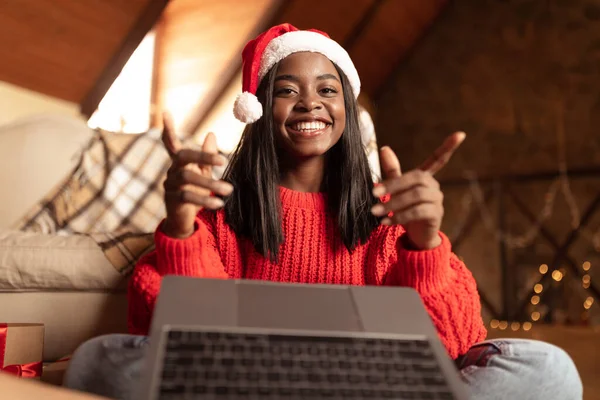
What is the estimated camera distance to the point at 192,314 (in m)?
0.57

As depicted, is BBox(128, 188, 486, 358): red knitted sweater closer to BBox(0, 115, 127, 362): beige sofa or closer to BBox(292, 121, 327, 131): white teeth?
BBox(292, 121, 327, 131): white teeth

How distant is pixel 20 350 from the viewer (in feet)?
3.20

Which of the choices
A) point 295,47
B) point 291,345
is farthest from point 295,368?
point 295,47

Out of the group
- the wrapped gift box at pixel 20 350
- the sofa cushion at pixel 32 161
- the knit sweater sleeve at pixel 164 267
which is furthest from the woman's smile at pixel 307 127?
the sofa cushion at pixel 32 161

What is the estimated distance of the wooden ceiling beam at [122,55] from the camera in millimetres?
2784

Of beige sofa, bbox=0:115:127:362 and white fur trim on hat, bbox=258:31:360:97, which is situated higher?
white fur trim on hat, bbox=258:31:360:97

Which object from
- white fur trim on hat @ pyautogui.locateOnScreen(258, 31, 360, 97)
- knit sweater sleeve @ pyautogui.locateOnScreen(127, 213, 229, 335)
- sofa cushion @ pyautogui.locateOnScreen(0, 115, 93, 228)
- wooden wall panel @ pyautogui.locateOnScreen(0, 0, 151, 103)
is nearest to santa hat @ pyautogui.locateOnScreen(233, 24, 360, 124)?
white fur trim on hat @ pyautogui.locateOnScreen(258, 31, 360, 97)

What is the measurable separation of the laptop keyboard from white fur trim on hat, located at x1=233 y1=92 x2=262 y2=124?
0.60m

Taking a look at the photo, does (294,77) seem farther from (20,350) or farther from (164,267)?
(20,350)

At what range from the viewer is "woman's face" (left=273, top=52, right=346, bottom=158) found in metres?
1.06

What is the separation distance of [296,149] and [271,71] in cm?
18

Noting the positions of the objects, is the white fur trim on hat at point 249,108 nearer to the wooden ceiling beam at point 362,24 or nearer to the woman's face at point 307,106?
the woman's face at point 307,106

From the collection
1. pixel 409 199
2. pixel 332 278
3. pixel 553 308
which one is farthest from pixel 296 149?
pixel 553 308

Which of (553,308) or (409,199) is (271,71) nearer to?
(409,199)
